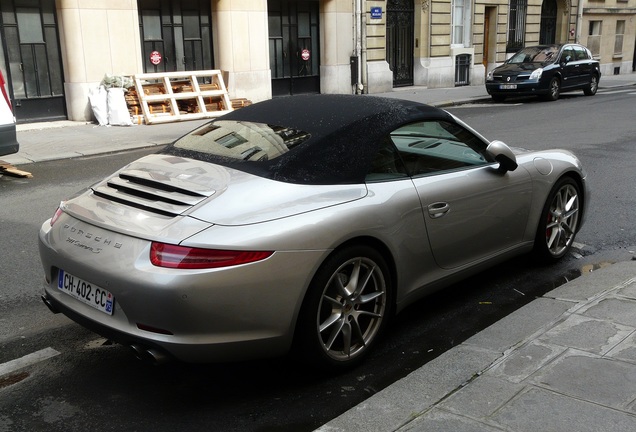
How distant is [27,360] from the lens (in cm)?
393

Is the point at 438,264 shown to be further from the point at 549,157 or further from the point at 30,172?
the point at 30,172

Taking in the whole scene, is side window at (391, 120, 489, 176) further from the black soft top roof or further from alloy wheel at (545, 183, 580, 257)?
alloy wheel at (545, 183, 580, 257)

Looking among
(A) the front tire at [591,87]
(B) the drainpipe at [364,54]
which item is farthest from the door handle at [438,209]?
(A) the front tire at [591,87]

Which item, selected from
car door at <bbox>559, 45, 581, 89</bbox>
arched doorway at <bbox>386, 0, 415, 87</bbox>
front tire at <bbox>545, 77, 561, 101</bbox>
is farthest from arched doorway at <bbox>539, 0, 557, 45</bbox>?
front tire at <bbox>545, 77, 561, 101</bbox>

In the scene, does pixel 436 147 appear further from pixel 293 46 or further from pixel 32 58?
pixel 293 46

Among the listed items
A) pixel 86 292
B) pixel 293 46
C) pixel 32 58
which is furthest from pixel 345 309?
pixel 293 46

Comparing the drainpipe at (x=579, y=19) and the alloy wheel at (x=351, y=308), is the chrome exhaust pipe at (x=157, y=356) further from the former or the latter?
the drainpipe at (x=579, y=19)

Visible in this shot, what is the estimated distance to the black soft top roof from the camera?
3711 mm

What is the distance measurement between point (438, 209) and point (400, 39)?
2162cm

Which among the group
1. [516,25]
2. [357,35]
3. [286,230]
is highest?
[516,25]

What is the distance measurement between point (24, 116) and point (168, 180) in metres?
13.3

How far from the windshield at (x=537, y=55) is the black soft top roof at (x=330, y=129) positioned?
59.6ft

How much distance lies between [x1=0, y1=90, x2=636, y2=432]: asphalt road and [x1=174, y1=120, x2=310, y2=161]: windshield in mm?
1208

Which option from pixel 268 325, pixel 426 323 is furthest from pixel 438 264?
pixel 268 325
